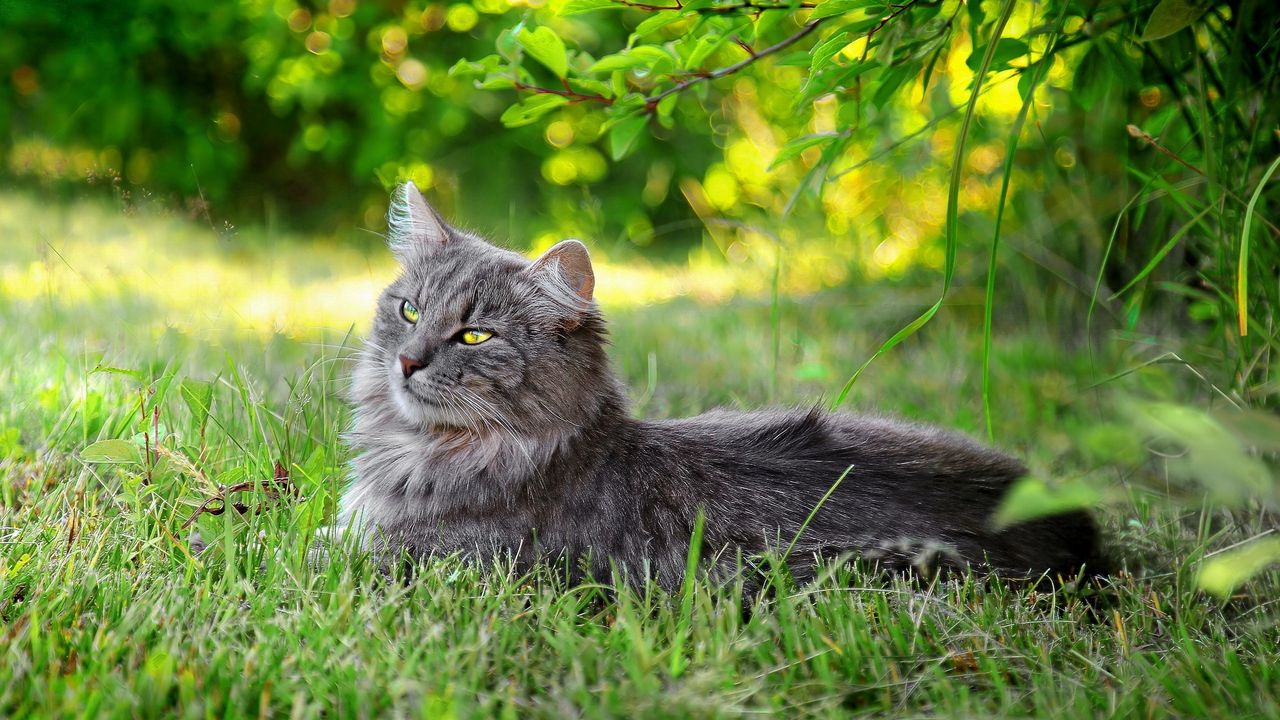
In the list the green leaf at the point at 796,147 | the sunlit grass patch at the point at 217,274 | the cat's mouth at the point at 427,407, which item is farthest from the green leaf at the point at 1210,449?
the sunlit grass patch at the point at 217,274

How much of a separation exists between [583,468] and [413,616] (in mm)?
587

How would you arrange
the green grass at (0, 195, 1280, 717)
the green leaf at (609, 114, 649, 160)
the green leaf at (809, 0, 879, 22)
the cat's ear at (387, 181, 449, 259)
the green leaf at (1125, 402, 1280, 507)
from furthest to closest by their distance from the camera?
1. the cat's ear at (387, 181, 449, 259)
2. the green leaf at (609, 114, 649, 160)
3. the green leaf at (809, 0, 879, 22)
4. the green grass at (0, 195, 1280, 717)
5. the green leaf at (1125, 402, 1280, 507)

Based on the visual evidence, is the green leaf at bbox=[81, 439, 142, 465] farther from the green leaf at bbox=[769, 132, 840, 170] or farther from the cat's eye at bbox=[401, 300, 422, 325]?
the green leaf at bbox=[769, 132, 840, 170]

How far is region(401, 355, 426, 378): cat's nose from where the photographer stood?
88.8 inches

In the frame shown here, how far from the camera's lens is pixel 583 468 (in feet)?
7.40

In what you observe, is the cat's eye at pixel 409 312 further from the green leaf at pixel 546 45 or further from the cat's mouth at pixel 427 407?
the green leaf at pixel 546 45

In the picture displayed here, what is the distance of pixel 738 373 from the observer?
3959 millimetres

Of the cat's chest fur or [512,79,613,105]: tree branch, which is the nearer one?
the cat's chest fur

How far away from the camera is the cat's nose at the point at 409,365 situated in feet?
7.40

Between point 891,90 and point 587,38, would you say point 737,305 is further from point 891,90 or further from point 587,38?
point 891,90

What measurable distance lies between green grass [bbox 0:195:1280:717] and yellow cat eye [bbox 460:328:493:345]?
0.48 meters

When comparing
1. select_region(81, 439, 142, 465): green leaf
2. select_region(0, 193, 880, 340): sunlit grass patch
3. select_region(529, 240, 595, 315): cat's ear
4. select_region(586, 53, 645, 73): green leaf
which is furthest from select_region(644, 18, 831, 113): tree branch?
select_region(81, 439, 142, 465): green leaf

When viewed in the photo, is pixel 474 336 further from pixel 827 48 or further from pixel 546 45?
pixel 827 48

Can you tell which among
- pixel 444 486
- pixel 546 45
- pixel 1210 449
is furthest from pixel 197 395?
pixel 1210 449
